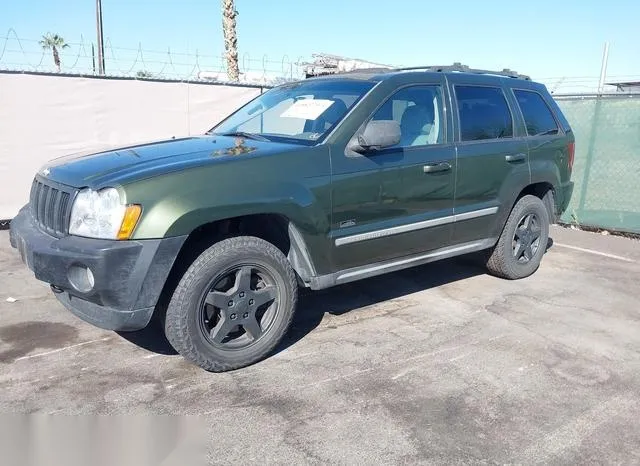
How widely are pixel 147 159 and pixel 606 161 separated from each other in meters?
7.36

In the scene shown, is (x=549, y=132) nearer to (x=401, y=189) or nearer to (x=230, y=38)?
(x=401, y=189)

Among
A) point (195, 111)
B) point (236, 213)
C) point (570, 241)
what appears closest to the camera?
point (236, 213)

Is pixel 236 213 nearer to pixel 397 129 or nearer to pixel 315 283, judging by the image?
pixel 315 283

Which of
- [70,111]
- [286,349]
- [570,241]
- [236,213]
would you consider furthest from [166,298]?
[570,241]

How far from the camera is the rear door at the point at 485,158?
4738 millimetres

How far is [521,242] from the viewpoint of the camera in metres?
5.64

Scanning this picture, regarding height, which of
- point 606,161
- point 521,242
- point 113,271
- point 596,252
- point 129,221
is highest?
point 129,221

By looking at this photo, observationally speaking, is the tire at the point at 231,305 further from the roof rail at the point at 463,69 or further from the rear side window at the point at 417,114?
the roof rail at the point at 463,69

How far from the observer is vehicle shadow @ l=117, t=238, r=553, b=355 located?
4125 millimetres

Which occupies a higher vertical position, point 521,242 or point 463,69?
point 463,69

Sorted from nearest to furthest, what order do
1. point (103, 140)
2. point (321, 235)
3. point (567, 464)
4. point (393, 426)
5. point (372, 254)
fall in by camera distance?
1. point (567, 464)
2. point (393, 426)
3. point (321, 235)
4. point (372, 254)
5. point (103, 140)

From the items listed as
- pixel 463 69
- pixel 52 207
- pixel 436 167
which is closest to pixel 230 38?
pixel 463 69

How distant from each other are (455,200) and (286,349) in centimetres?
190

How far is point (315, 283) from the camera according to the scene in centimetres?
391
